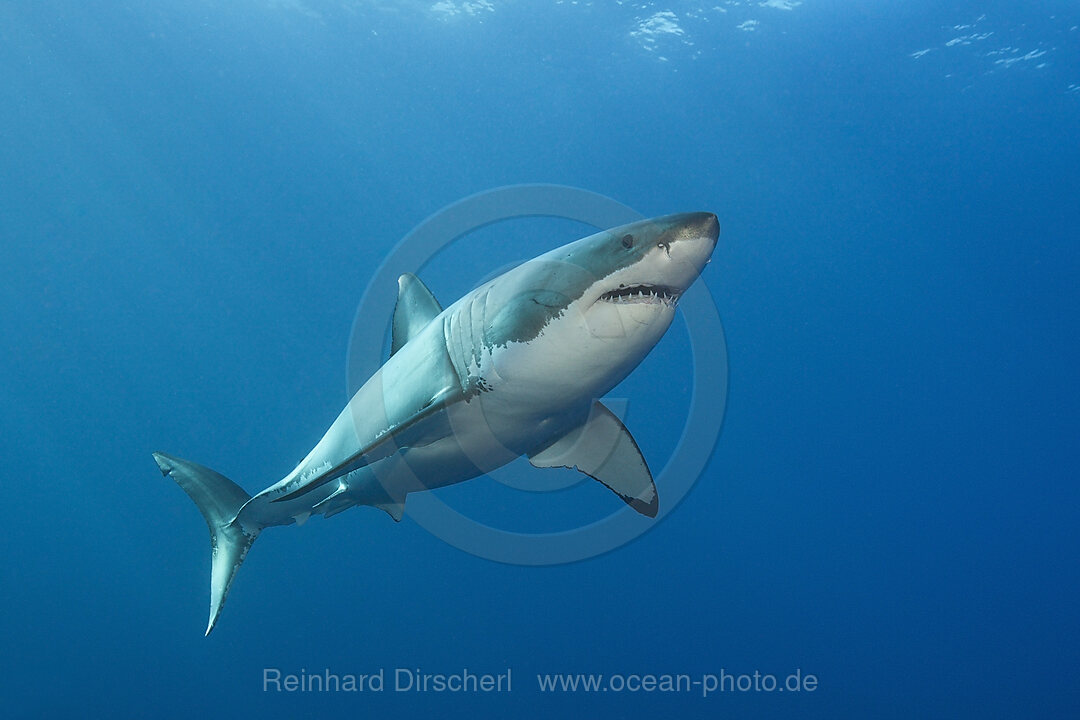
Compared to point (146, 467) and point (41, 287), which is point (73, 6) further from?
point (146, 467)

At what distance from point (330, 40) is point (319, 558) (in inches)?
1004

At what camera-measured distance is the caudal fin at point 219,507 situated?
5.29 meters

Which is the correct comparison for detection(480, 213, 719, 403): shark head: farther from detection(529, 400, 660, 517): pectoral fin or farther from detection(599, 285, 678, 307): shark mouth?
detection(529, 400, 660, 517): pectoral fin

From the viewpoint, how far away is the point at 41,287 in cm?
3888

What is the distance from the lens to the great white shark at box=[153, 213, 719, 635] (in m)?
2.39

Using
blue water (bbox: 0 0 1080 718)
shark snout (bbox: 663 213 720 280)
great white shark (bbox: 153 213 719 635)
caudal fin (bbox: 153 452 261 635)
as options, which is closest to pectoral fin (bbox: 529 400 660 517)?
great white shark (bbox: 153 213 719 635)

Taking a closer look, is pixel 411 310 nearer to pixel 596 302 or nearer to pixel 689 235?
pixel 596 302

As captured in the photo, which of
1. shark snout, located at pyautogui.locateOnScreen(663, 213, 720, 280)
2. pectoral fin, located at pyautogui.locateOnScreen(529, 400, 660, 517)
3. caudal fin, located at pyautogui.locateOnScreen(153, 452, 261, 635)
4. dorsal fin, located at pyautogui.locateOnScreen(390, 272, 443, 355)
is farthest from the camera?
caudal fin, located at pyautogui.locateOnScreen(153, 452, 261, 635)

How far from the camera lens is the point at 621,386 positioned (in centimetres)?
3509

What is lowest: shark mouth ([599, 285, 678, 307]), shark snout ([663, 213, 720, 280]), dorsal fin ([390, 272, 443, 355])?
shark mouth ([599, 285, 678, 307])

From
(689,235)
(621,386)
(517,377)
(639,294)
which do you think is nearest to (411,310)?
(517,377)

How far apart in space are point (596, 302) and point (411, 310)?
7.20ft

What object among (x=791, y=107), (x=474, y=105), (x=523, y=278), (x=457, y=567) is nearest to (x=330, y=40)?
(x=474, y=105)

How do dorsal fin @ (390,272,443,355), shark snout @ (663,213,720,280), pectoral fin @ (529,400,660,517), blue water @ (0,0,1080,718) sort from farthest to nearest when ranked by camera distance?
1. blue water @ (0,0,1080,718)
2. dorsal fin @ (390,272,443,355)
3. pectoral fin @ (529,400,660,517)
4. shark snout @ (663,213,720,280)
